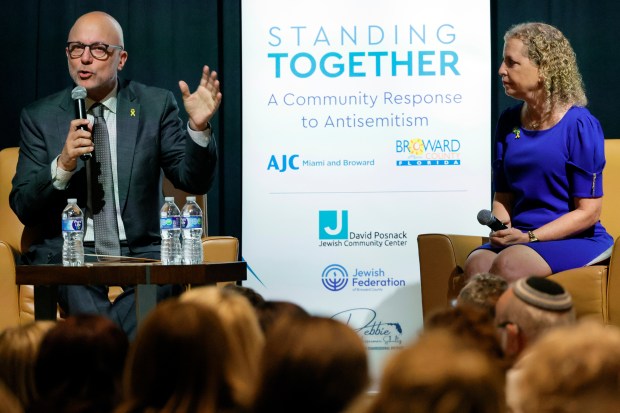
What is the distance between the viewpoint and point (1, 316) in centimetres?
423

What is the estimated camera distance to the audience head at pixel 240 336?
1.62 meters

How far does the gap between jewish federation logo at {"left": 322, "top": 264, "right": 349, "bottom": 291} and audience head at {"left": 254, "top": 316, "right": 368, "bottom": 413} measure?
458 cm

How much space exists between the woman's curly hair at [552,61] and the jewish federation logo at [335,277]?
1924mm

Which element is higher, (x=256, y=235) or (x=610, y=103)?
(x=610, y=103)

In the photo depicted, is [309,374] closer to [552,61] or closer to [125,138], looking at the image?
[125,138]

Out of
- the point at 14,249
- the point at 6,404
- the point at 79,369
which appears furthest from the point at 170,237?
the point at 6,404

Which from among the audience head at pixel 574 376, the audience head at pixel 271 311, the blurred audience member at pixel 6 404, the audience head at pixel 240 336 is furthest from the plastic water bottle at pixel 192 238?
the audience head at pixel 574 376

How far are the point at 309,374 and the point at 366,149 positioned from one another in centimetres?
466

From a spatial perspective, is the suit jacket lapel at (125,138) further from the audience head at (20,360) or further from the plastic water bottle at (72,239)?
the audience head at (20,360)

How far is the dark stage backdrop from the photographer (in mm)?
6293

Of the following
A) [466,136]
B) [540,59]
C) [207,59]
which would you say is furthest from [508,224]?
[207,59]

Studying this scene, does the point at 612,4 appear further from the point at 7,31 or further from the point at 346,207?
the point at 7,31

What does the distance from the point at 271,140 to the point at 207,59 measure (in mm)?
666

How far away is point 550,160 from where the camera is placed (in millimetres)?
4434
